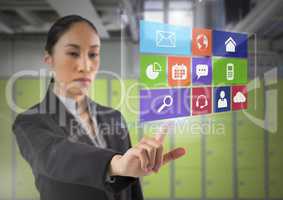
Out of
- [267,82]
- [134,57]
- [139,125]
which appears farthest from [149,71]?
[267,82]

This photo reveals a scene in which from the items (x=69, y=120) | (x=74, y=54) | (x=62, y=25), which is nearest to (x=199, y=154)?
(x=69, y=120)

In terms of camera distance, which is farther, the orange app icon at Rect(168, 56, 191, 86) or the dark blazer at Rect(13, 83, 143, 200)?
the orange app icon at Rect(168, 56, 191, 86)

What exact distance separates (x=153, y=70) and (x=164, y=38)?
0.48 ft

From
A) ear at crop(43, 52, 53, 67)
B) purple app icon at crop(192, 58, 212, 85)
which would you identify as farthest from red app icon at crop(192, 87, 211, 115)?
ear at crop(43, 52, 53, 67)

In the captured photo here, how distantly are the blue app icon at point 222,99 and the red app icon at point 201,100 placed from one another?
3 cm

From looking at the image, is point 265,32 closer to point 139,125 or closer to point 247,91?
point 247,91

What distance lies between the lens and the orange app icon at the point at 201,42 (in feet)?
5.83

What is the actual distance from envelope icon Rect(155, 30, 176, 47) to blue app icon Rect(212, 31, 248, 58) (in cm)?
20

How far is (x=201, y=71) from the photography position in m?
1.78

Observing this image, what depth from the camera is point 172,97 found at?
1.76m

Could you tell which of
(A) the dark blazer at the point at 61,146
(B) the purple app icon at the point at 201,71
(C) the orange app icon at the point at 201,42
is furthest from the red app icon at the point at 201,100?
(A) the dark blazer at the point at 61,146

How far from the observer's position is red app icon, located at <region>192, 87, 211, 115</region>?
1791mm

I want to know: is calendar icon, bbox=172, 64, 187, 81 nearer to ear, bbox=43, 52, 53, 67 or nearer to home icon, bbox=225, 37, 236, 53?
home icon, bbox=225, 37, 236, 53

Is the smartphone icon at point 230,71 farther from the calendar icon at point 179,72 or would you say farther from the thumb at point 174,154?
the thumb at point 174,154
